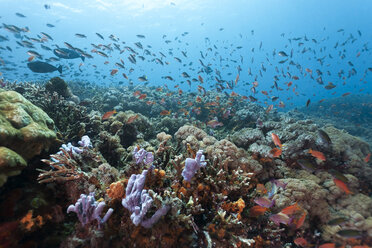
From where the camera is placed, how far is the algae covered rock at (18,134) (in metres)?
2.36

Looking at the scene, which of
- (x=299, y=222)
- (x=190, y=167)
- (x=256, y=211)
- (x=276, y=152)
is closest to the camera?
(x=190, y=167)

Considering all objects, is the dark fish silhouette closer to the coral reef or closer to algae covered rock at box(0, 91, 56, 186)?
the coral reef

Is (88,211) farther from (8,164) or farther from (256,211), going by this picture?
(256,211)

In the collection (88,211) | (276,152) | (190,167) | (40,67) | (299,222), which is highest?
(190,167)

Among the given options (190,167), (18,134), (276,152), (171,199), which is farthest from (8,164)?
(276,152)

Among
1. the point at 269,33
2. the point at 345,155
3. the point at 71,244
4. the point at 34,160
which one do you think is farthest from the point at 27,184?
the point at 269,33

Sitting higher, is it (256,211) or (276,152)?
(276,152)

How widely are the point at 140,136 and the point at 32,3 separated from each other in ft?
180

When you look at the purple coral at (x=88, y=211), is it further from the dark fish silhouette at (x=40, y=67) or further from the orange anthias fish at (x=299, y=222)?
the dark fish silhouette at (x=40, y=67)

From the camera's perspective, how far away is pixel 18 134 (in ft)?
9.16

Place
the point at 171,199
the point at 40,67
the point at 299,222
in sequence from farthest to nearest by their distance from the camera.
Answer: the point at 40,67 < the point at 299,222 < the point at 171,199

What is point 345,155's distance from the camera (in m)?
5.92

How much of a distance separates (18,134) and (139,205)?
2291 millimetres

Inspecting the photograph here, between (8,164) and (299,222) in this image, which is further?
(299,222)
